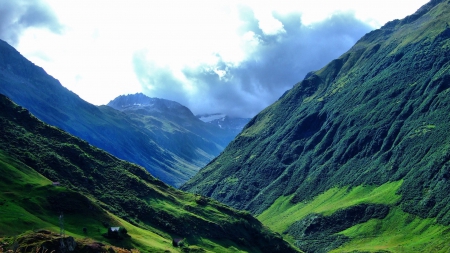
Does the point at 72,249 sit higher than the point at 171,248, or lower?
lower

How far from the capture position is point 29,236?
107 meters

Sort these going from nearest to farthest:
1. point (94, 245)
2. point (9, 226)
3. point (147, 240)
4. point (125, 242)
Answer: point (94, 245) → point (9, 226) → point (125, 242) → point (147, 240)

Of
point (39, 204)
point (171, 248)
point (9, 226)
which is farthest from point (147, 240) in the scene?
point (9, 226)

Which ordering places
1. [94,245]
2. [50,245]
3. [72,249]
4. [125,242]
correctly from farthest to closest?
[125,242] → [94,245] → [72,249] → [50,245]

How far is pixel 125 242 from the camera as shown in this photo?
174 m

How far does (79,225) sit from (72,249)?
73008 millimetres

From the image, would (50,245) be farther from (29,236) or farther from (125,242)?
(125,242)

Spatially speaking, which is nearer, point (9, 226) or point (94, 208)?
point (9, 226)

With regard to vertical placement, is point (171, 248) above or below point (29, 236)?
above

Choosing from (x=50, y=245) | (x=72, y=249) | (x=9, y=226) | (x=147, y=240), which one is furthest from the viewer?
(x=147, y=240)

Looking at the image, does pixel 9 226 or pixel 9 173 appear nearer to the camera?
pixel 9 226

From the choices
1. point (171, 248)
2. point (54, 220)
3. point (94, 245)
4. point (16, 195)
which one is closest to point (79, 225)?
point (54, 220)

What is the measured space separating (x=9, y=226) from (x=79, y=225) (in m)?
35.3

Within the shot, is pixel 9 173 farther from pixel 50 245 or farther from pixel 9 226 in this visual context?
pixel 50 245
